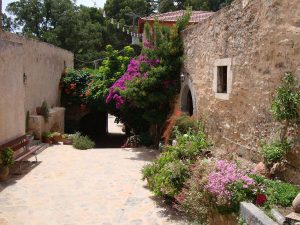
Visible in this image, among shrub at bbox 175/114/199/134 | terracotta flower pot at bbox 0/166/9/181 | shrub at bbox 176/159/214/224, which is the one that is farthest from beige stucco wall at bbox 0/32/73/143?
shrub at bbox 176/159/214/224

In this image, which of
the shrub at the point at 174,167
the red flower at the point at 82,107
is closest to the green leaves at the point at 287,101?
the shrub at the point at 174,167

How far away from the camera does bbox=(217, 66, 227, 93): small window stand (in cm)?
836

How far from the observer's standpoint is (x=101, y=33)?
1350 inches

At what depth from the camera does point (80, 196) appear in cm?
727

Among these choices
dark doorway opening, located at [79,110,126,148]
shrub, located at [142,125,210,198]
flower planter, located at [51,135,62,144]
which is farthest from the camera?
dark doorway opening, located at [79,110,126,148]

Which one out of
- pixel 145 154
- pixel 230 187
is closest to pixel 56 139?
pixel 145 154

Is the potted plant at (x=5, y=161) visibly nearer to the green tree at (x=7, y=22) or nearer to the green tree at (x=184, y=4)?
the green tree at (x=184, y=4)

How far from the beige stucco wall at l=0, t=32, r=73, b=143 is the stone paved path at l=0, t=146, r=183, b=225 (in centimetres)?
150

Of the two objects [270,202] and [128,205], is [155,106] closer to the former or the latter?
[128,205]

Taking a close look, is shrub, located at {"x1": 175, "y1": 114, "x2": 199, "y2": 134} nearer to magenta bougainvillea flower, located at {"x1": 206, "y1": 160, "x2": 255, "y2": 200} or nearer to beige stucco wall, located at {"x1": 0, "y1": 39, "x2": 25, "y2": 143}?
magenta bougainvillea flower, located at {"x1": 206, "y1": 160, "x2": 255, "y2": 200}

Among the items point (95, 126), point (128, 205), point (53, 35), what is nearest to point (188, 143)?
point (128, 205)

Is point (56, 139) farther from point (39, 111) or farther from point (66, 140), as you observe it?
point (39, 111)

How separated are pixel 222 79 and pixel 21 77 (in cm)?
556

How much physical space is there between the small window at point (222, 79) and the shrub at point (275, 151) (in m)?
2.73
